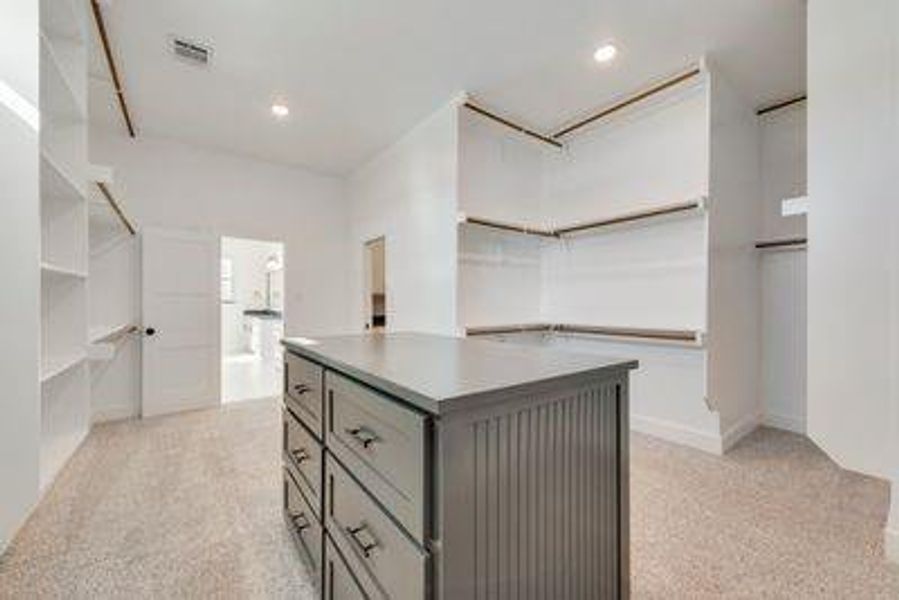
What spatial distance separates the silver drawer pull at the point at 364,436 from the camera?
101 cm

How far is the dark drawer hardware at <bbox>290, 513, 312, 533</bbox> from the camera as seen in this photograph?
5.18 feet

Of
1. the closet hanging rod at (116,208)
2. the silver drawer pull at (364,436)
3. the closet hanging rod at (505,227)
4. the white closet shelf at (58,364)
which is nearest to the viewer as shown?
the silver drawer pull at (364,436)

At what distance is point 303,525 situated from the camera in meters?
1.62

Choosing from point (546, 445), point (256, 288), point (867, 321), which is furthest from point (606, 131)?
point (256, 288)

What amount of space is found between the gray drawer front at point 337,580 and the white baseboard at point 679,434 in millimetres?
2849

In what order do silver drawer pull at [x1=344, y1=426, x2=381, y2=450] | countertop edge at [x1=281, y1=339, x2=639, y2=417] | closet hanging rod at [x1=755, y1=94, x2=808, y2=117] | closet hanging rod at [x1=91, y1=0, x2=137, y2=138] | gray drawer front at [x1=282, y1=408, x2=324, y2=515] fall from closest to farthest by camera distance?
countertop edge at [x1=281, y1=339, x2=639, y2=417] < silver drawer pull at [x1=344, y1=426, x2=381, y2=450] < gray drawer front at [x1=282, y1=408, x2=324, y2=515] < closet hanging rod at [x1=91, y1=0, x2=137, y2=138] < closet hanging rod at [x1=755, y1=94, x2=808, y2=117]

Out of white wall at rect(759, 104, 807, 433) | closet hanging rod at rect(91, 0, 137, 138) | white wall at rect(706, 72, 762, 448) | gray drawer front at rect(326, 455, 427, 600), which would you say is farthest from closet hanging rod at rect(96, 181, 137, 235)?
white wall at rect(759, 104, 807, 433)

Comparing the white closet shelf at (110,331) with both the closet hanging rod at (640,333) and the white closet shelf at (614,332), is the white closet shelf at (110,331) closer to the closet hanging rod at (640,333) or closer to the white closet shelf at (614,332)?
the white closet shelf at (614,332)

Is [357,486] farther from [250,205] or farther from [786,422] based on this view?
[250,205]

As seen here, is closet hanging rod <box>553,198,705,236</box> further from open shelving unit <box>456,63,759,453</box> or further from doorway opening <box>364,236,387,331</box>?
doorway opening <box>364,236,387,331</box>

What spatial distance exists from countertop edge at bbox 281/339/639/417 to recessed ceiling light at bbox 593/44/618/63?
2.52 m

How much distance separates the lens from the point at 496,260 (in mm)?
3846

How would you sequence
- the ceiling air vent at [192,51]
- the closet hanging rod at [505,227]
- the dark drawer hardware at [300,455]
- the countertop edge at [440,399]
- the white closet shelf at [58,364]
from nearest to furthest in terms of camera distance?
the countertop edge at [440,399] < the dark drawer hardware at [300,455] < the white closet shelf at [58,364] < the ceiling air vent at [192,51] < the closet hanging rod at [505,227]

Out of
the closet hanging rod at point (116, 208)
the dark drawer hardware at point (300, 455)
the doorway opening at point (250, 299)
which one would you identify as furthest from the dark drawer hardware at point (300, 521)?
the doorway opening at point (250, 299)
